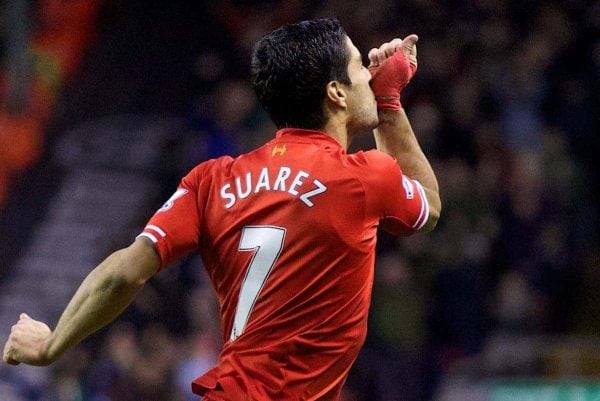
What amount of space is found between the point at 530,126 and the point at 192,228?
6170 mm

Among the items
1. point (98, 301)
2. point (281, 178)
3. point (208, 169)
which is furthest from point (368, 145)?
point (98, 301)

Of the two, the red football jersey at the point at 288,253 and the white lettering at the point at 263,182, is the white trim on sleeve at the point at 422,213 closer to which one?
the red football jersey at the point at 288,253

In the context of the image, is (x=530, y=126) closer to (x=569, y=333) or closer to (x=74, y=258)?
(x=569, y=333)

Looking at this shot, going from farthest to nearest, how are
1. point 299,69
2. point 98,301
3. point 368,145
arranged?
point 368,145 < point 299,69 < point 98,301

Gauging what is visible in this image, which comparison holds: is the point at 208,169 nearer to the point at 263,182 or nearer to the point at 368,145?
the point at 263,182

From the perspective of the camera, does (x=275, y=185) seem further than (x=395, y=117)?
No

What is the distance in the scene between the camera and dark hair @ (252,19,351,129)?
3.41 m

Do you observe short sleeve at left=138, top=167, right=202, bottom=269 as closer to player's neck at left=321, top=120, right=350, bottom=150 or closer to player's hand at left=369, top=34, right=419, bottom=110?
player's neck at left=321, top=120, right=350, bottom=150

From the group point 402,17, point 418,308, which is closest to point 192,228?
point 418,308

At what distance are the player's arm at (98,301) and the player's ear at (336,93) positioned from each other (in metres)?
0.66

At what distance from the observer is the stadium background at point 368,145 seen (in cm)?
824

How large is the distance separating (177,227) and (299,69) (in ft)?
1.82

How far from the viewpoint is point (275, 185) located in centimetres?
334

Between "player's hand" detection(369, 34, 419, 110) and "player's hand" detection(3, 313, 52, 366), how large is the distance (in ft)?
4.00
